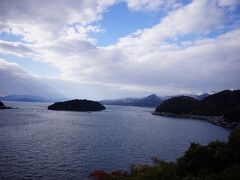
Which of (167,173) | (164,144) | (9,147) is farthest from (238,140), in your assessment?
(9,147)

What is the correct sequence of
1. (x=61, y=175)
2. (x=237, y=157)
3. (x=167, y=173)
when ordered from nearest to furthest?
(x=167, y=173)
(x=237, y=157)
(x=61, y=175)

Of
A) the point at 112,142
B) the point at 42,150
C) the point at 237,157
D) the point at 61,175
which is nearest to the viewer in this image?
the point at 237,157

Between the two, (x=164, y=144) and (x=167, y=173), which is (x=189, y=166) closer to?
(x=167, y=173)

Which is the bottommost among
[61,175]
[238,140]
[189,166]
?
[61,175]

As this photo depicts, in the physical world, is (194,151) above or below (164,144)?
above

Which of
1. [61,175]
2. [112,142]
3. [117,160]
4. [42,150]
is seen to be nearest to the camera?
[61,175]

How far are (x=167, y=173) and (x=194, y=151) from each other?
1077 centimetres

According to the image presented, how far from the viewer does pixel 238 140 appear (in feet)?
132

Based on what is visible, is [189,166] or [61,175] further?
[61,175]

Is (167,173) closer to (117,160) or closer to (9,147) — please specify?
(117,160)

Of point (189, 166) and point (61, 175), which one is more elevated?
point (189, 166)

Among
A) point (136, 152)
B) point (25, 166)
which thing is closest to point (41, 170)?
point (25, 166)

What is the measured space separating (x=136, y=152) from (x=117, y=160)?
426 inches

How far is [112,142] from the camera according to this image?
3378 inches
